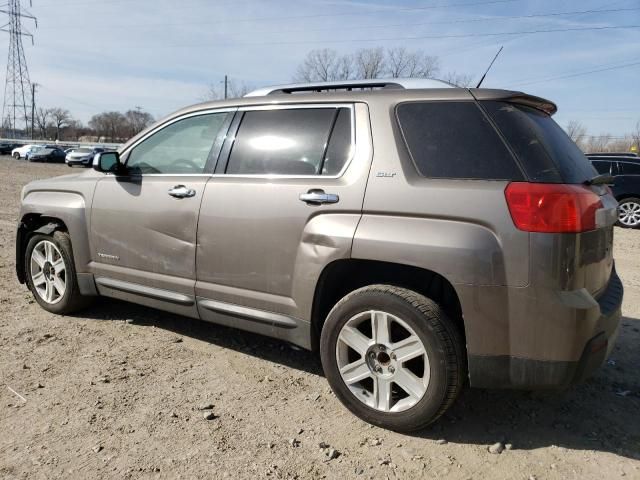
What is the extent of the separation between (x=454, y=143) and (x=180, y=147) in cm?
217

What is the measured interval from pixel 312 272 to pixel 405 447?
1091 millimetres

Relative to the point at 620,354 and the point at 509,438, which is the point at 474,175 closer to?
the point at 509,438

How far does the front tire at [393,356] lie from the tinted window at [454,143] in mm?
711

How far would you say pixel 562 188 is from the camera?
8.34 feet

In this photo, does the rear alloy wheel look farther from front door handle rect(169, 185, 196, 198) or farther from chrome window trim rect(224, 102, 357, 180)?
front door handle rect(169, 185, 196, 198)

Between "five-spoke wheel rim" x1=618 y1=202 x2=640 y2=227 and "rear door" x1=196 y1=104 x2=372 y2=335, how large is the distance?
1100 cm

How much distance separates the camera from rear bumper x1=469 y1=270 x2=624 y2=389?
2.56m

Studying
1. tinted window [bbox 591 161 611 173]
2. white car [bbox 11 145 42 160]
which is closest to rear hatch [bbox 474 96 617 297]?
tinted window [bbox 591 161 611 173]

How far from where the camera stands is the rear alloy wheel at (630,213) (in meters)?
11.8

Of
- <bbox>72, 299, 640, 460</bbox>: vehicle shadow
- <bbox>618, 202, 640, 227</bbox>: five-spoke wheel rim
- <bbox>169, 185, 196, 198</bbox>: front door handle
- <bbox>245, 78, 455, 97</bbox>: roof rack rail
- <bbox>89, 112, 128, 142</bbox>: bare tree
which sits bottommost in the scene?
<bbox>72, 299, 640, 460</bbox>: vehicle shadow

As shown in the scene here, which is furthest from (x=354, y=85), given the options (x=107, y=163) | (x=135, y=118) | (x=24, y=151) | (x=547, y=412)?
(x=135, y=118)

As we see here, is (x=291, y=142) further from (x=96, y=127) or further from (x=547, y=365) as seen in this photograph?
(x=96, y=127)

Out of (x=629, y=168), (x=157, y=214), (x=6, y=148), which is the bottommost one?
(x=157, y=214)

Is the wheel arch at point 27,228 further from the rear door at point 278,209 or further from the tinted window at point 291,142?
the tinted window at point 291,142
